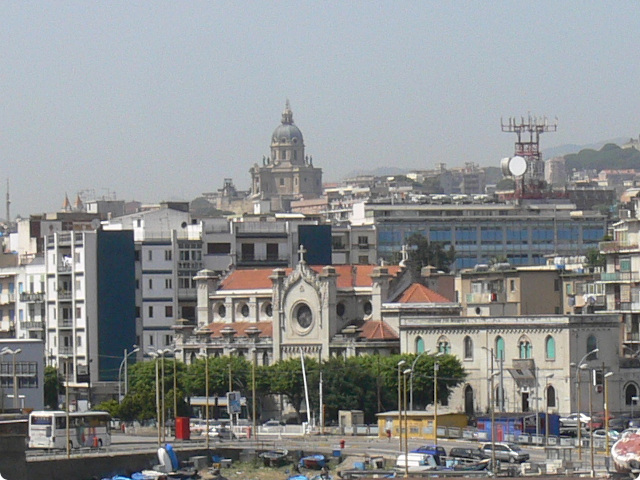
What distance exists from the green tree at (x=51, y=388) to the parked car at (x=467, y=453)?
44397 millimetres

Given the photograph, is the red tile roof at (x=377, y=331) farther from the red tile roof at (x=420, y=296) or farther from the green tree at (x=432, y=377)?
the green tree at (x=432, y=377)

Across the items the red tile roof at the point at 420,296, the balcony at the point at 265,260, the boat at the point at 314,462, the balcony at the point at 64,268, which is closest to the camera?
the boat at the point at 314,462

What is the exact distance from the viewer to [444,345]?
120m

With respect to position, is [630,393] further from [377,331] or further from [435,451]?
[435,451]

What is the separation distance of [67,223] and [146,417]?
59300mm

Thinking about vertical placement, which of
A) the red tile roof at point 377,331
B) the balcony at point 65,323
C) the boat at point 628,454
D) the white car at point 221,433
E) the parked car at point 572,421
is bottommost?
the white car at point 221,433

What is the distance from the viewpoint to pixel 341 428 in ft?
366

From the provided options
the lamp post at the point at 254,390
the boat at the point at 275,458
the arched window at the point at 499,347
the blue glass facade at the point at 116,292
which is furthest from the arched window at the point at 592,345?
the blue glass facade at the point at 116,292

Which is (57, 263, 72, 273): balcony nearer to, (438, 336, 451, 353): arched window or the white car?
(438, 336, 451, 353): arched window

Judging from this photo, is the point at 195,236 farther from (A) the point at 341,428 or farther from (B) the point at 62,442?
(B) the point at 62,442

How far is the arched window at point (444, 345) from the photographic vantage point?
395ft

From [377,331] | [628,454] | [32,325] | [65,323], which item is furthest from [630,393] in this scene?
[628,454]

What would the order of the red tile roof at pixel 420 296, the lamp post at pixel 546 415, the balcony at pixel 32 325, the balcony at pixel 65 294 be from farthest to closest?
the balcony at pixel 32 325 → the balcony at pixel 65 294 → the red tile roof at pixel 420 296 → the lamp post at pixel 546 415

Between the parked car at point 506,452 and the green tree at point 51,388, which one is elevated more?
the parked car at point 506,452
